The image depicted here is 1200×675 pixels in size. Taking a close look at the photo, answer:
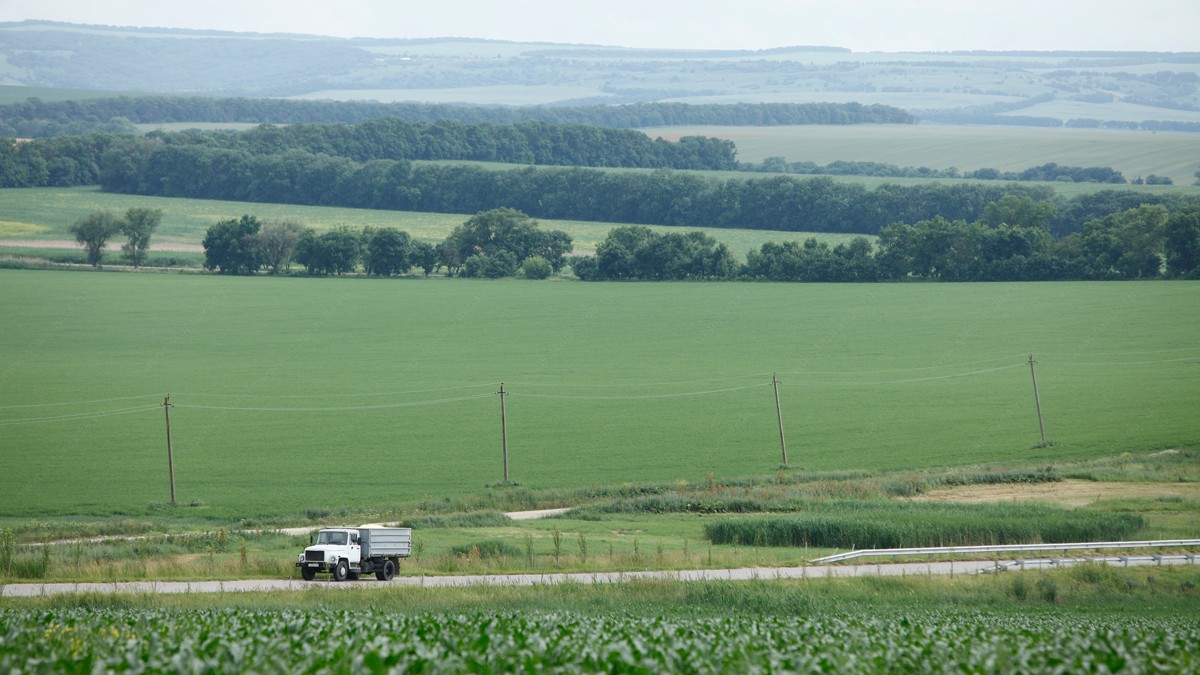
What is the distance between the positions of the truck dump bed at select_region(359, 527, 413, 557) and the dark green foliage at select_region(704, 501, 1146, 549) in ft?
29.0

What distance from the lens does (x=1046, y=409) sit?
57.1m

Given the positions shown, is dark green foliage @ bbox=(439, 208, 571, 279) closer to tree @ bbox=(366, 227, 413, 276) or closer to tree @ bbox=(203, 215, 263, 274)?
tree @ bbox=(366, 227, 413, 276)

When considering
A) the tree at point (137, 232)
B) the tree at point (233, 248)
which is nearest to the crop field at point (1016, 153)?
the tree at point (233, 248)

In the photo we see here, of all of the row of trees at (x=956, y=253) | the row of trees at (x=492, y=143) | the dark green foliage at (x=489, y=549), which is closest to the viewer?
the dark green foliage at (x=489, y=549)

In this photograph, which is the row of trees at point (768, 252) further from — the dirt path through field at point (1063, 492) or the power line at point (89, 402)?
the dirt path through field at point (1063, 492)

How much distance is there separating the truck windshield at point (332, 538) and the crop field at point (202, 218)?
93041 millimetres

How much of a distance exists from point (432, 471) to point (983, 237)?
7242cm

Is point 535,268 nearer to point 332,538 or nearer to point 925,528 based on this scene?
point 925,528

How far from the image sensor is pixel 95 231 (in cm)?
11094

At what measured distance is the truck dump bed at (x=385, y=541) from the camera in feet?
89.8

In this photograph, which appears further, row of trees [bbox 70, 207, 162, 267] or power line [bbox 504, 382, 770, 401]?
row of trees [bbox 70, 207, 162, 267]

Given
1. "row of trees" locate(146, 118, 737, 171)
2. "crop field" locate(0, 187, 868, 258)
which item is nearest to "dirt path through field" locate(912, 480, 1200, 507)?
"crop field" locate(0, 187, 868, 258)

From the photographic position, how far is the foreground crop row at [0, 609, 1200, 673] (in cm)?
1268

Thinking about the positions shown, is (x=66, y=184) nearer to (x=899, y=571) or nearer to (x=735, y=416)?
(x=735, y=416)
